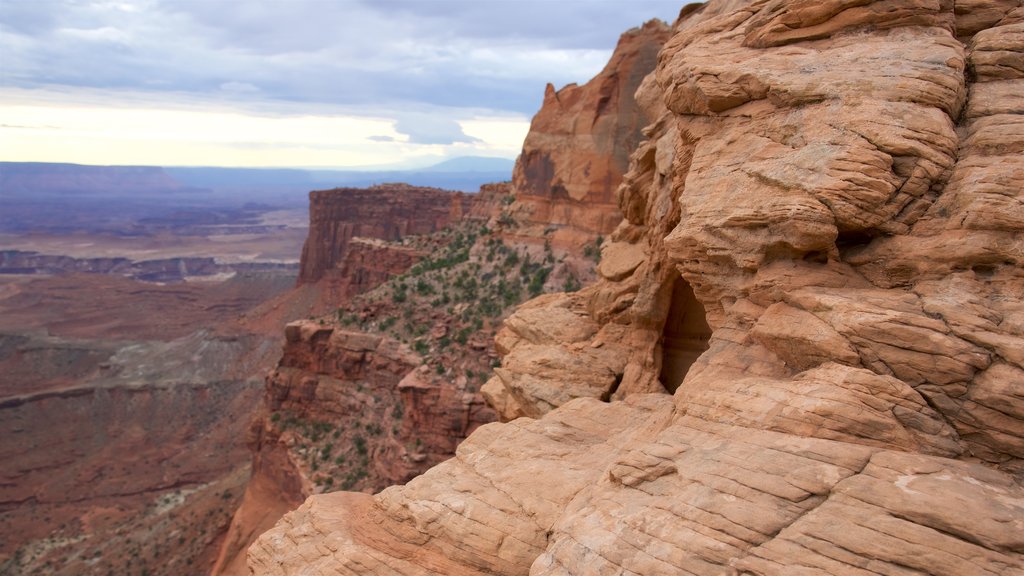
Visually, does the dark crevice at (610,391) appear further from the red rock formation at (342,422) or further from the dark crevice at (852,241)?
the red rock formation at (342,422)

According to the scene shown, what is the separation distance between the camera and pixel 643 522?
35.1 feet

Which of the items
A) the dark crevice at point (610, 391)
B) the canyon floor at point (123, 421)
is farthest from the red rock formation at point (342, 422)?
the dark crevice at point (610, 391)

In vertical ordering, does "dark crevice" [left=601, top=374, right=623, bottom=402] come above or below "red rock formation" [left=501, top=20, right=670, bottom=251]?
below

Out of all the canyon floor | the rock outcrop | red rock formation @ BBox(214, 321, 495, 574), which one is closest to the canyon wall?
red rock formation @ BBox(214, 321, 495, 574)

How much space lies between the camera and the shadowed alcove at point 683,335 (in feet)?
67.7

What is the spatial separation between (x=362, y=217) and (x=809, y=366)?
94.2 metres

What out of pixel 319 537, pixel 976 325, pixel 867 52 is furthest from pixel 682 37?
pixel 319 537

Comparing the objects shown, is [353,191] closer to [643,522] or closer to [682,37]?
[682,37]

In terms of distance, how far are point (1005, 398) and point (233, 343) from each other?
294ft

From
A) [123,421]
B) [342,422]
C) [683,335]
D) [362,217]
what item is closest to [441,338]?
[342,422]

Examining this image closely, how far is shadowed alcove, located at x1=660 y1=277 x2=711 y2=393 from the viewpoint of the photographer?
20633 millimetres

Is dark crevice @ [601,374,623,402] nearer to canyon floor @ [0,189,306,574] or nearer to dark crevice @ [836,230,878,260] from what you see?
dark crevice @ [836,230,878,260]

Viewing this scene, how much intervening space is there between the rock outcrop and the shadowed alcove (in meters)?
3.86

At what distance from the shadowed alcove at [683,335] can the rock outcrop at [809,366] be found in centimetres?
386
